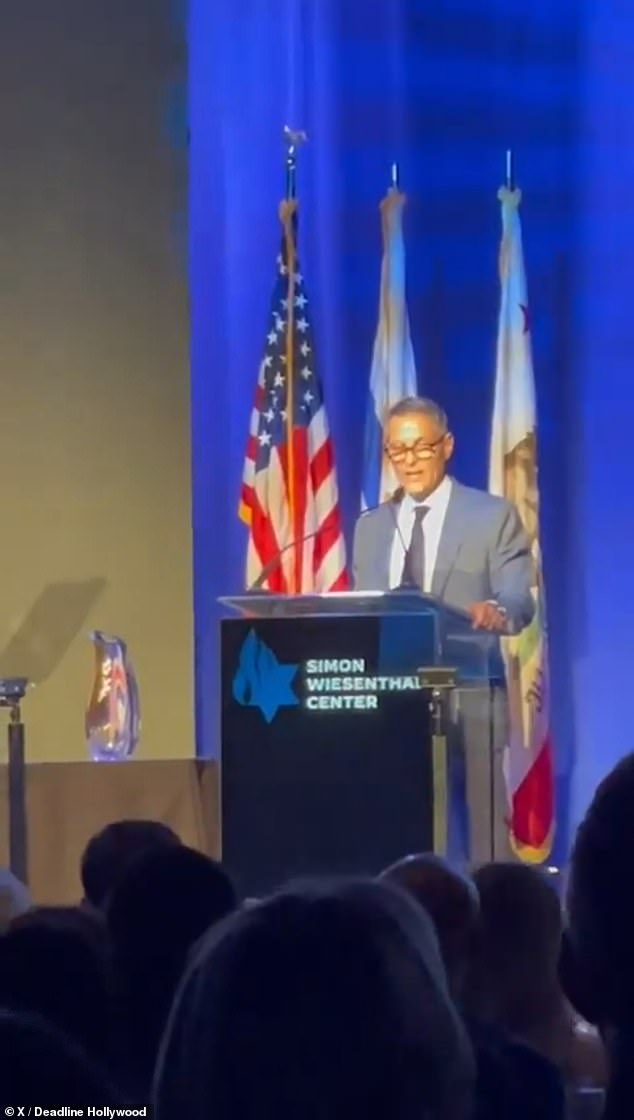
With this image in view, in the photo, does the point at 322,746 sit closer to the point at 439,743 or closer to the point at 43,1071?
the point at 439,743

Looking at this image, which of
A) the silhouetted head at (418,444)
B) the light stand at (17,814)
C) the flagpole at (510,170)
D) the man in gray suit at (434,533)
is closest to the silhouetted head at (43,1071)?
the light stand at (17,814)

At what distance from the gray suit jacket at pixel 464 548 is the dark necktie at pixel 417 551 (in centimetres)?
5

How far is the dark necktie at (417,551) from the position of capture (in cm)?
550

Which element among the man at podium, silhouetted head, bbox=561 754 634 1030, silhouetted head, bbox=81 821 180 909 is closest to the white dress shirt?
the man at podium

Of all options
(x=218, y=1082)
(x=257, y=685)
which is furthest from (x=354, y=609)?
(x=218, y=1082)

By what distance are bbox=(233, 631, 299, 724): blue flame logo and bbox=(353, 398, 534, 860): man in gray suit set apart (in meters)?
1.31

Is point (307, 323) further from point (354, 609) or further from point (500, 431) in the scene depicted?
point (354, 609)

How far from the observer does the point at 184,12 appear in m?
6.70

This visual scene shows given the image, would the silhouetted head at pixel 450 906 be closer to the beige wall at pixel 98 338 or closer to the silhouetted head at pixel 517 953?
the silhouetted head at pixel 517 953

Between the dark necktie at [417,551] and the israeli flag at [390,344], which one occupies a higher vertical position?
the israeli flag at [390,344]

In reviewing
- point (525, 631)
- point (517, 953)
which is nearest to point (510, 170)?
point (525, 631)

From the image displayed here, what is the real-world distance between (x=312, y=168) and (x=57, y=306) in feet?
3.72

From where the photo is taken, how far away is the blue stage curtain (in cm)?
648

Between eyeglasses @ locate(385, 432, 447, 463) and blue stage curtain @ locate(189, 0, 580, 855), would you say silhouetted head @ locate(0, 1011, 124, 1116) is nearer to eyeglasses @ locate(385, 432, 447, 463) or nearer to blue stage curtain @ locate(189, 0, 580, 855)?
eyeglasses @ locate(385, 432, 447, 463)
